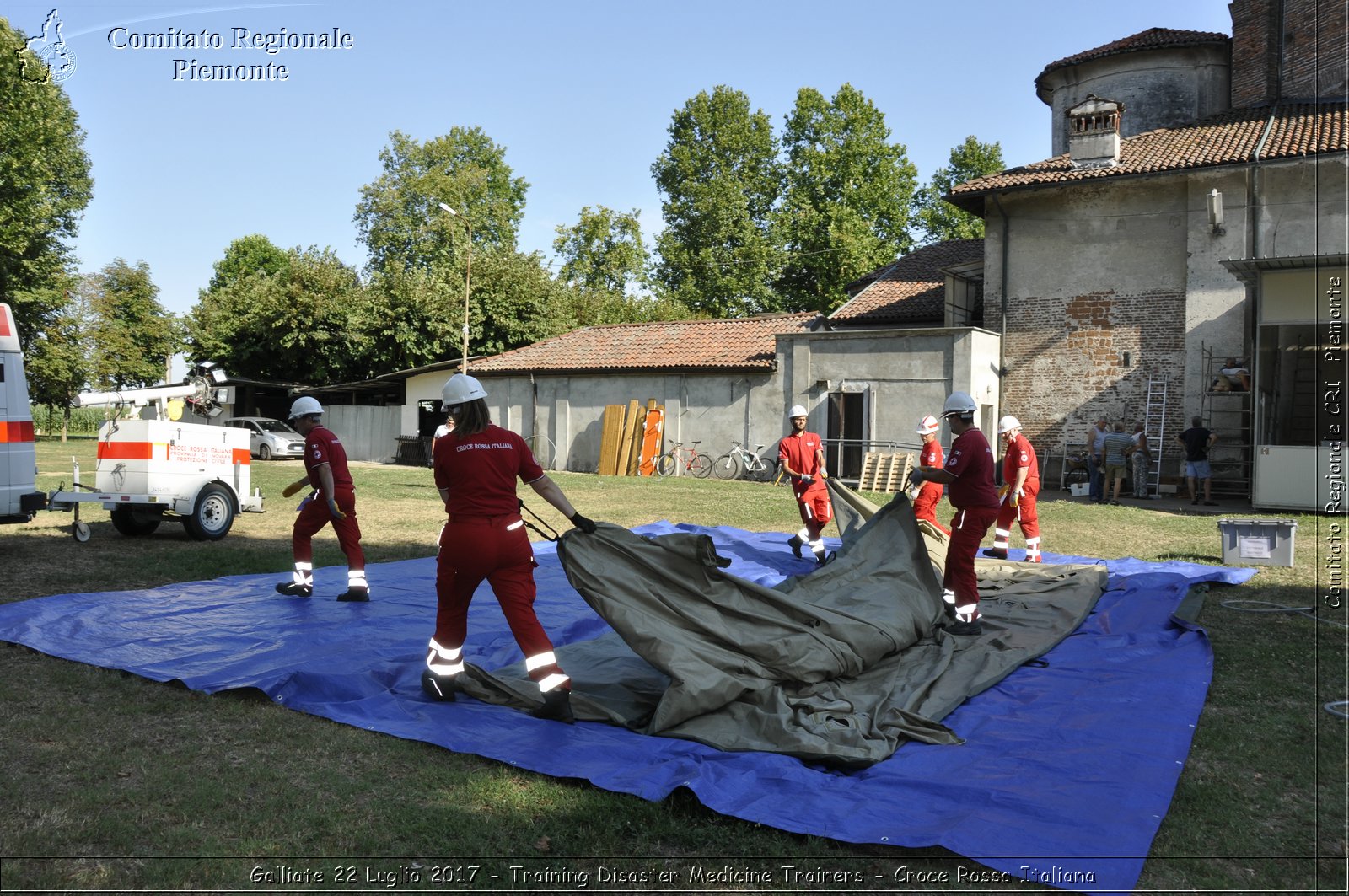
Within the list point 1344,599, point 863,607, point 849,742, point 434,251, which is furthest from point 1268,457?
point 434,251

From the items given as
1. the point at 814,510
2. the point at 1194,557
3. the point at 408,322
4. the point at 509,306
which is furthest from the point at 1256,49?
the point at 408,322

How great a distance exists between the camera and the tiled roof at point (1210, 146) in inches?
847

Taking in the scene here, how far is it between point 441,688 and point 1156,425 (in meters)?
21.2

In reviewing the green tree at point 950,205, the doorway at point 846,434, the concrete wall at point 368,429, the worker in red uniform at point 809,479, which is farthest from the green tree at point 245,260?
the worker in red uniform at point 809,479

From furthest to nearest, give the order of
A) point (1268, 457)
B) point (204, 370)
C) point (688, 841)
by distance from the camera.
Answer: point (1268, 457) < point (204, 370) < point (688, 841)

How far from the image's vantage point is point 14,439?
35.8 feet

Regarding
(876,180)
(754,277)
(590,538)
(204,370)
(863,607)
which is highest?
(876,180)

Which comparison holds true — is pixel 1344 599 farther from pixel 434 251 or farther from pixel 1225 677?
pixel 434 251

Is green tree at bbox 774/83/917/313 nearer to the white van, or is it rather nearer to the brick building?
the brick building

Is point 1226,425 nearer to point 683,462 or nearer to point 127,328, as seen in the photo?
point 683,462

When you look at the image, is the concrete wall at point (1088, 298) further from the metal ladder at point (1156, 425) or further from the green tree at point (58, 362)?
the green tree at point (58, 362)

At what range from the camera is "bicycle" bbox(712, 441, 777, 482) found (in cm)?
2700

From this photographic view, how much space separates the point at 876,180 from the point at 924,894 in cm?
→ 4958

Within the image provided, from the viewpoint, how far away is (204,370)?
14.4m
